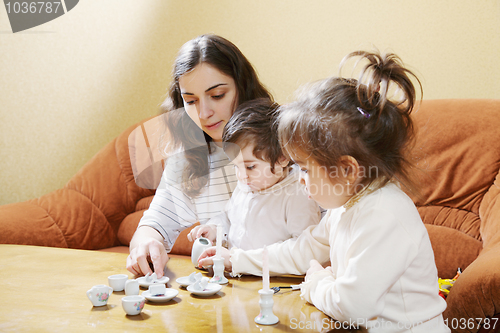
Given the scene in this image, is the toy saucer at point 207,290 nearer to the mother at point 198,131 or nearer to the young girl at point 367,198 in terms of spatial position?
the young girl at point 367,198

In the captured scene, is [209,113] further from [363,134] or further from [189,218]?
[363,134]

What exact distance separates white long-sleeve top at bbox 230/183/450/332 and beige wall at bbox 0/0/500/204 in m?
1.65

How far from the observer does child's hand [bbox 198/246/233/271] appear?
1201 mm

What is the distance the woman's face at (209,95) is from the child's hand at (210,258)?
484 mm

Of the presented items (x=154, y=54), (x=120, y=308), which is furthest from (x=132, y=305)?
(x=154, y=54)

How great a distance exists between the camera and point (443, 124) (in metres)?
1.97

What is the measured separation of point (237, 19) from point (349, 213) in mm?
2260

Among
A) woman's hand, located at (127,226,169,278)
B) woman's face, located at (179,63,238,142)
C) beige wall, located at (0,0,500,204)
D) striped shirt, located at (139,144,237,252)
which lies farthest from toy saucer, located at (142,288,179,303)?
beige wall, located at (0,0,500,204)

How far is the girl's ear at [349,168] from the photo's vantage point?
3.05ft

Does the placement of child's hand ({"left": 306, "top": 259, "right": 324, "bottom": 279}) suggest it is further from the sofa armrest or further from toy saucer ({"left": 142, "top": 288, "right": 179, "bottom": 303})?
the sofa armrest

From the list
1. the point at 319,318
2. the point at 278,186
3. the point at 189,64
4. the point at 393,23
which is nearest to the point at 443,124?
the point at 393,23

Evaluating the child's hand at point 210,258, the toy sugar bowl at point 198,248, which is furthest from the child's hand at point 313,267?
the toy sugar bowl at point 198,248

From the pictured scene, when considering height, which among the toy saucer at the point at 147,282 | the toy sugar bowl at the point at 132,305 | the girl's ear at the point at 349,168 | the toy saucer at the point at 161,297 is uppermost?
the girl's ear at the point at 349,168

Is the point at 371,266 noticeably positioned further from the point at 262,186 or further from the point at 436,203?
the point at 436,203
